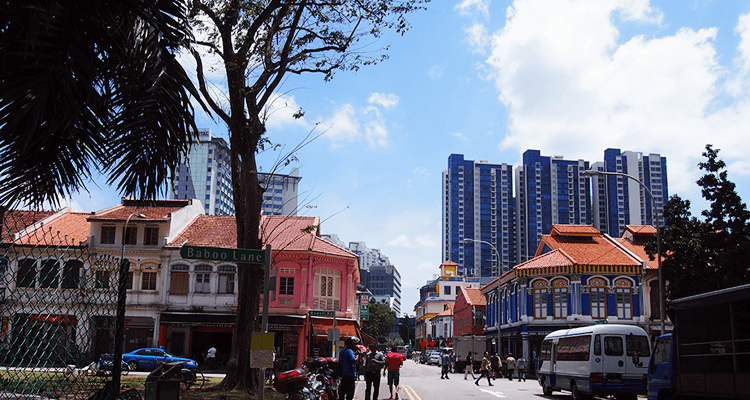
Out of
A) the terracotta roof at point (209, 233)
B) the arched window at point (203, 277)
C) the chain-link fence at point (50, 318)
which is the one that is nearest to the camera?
the chain-link fence at point (50, 318)

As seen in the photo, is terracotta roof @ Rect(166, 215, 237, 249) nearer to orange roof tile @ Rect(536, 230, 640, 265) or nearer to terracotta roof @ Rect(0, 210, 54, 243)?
orange roof tile @ Rect(536, 230, 640, 265)

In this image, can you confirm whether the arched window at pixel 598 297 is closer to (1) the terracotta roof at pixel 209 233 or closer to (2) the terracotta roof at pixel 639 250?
(2) the terracotta roof at pixel 639 250

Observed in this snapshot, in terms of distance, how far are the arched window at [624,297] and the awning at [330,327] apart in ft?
59.1

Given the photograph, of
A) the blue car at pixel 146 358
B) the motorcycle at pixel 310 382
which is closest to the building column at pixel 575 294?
the blue car at pixel 146 358

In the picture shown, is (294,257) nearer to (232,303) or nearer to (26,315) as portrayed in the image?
(232,303)

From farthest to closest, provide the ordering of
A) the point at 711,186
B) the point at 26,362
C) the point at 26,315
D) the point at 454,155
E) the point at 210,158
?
the point at 454,155 < the point at 210,158 < the point at 711,186 < the point at 26,315 < the point at 26,362

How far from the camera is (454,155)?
498 ft

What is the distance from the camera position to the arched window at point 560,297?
141ft

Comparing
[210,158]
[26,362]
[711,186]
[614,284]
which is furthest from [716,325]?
[210,158]

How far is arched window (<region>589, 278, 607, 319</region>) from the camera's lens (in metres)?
42.3

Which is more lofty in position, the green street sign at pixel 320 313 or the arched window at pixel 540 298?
the arched window at pixel 540 298

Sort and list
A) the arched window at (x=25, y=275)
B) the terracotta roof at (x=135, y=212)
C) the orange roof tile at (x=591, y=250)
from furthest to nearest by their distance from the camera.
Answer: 1. the orange roof tile at (x=591, y=250)
2. the terracotta roof at (x=135, y=212)
3. the arched window at (x=25, y=275)

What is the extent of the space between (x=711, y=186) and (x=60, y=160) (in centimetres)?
2660

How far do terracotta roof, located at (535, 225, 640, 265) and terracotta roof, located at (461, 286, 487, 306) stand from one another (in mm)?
20017
